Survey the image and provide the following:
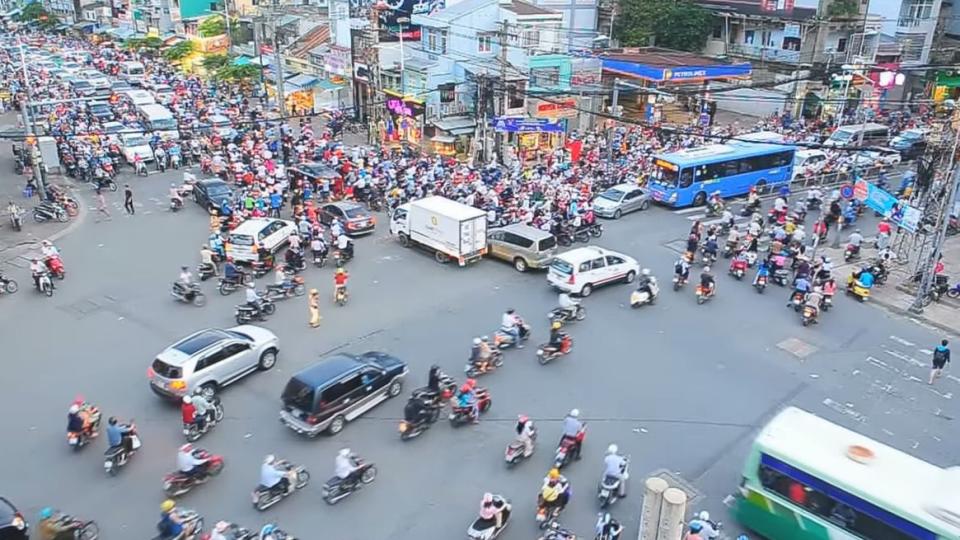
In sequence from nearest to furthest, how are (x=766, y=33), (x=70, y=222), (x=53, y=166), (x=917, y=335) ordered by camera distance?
1. (x=917, y=335)
2. (x=70, y=222)
3. (x=53, y=166)
4. (x=766, y=33)

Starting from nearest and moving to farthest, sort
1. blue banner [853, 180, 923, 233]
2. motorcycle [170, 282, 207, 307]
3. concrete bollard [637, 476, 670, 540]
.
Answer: concrete bollard [637, 476, 670, 540] → motorcycle [170, 282, 207, 307] → blue banner [853, 180, 923, 233]

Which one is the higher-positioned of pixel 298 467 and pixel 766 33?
pixel 766 33

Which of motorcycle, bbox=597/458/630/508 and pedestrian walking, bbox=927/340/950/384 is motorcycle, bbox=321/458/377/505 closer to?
motorcycle, bbox=597/458/630/508

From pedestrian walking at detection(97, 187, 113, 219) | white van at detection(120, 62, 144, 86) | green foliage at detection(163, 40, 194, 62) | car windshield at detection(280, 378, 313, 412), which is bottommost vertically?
pedestrian walking at detection(97, 187, 113, 219)

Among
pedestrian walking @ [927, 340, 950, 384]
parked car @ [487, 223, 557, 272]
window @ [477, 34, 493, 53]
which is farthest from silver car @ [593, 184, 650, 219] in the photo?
window @ [477, 34, 493, 53]

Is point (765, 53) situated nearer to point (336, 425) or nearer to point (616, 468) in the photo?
point (616, 468)

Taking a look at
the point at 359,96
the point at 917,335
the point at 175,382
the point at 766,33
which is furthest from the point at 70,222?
the point at 766,33

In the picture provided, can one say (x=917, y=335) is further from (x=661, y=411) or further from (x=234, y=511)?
(x=234, y=511)

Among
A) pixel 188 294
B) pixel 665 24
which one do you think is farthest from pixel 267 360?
pixel 665 24
